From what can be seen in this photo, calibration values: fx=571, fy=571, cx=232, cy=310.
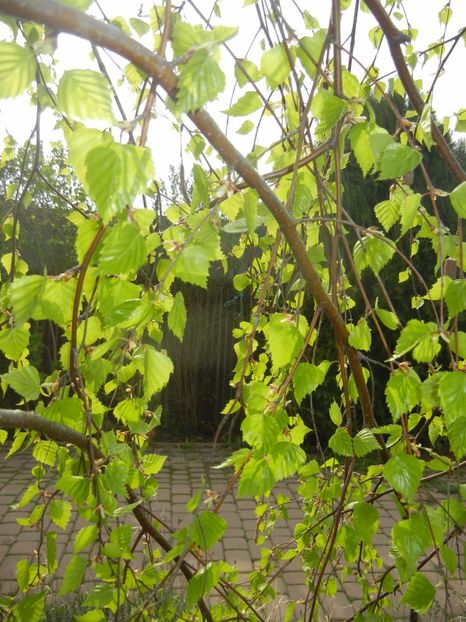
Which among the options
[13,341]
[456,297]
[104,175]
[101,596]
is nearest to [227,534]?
[101,596]

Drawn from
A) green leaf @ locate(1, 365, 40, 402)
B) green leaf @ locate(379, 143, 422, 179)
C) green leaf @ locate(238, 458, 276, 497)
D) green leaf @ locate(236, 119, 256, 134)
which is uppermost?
green leaf @ locate(236, 119, 256, 134)

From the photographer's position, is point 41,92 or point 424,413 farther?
point 424,413

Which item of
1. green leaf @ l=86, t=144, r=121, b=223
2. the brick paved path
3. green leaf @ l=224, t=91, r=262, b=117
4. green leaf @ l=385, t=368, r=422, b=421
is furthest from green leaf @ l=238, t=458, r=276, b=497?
the brick paved path

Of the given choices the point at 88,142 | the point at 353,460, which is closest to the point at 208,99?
the point at 88,142

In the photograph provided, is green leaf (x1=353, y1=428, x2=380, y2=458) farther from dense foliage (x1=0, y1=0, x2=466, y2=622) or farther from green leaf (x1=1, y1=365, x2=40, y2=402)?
green leaf (x1=1, y1=365, x2=40, y2=402)

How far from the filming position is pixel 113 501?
3.67 ft

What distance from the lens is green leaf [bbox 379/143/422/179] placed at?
821mm

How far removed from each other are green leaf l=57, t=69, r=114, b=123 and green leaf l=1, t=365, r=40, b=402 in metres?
0.49

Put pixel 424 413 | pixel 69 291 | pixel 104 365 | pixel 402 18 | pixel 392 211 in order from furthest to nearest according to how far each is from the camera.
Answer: pixel 402 18, pixel 424 413, pixel 392 211, pixel 104 365, pixel 69 291

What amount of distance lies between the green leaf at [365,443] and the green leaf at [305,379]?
19 centimetres

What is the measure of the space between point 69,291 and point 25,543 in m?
3.19

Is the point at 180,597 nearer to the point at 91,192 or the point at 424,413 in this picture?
the point at 424,413

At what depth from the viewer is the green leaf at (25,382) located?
95 cm

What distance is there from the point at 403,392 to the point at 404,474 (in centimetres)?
13
